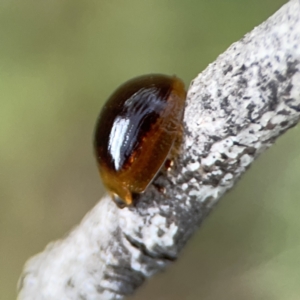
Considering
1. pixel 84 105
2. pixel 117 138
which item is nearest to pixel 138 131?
pixel 117 138

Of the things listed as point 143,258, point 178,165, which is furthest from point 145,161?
point 143,258

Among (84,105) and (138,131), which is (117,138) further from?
(84,105)

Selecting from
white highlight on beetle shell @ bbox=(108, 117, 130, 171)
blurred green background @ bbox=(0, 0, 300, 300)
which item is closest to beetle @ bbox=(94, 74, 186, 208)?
white highlight on beetle shell @ bbox=(108, 117, 130, 171)

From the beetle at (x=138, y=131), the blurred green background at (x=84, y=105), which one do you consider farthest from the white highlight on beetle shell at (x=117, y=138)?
the blurred green background at (x=84, y=105)

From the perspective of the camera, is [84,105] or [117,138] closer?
[117,138]

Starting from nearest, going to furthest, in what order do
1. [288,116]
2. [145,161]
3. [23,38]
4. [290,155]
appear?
[288,116] → [145,161] → [290,155] → [23,38]

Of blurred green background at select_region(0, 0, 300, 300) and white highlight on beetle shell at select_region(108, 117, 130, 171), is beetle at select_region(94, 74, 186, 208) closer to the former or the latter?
white highlight on beetle shell at select_region(108, 117, 130, 171)

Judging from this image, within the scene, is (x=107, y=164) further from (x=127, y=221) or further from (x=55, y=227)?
(x=55, y=227)
